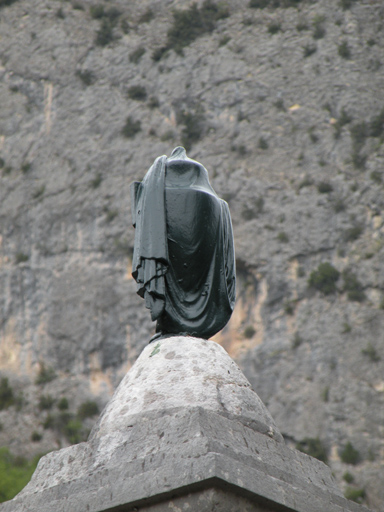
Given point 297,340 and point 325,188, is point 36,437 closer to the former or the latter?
point 297,340

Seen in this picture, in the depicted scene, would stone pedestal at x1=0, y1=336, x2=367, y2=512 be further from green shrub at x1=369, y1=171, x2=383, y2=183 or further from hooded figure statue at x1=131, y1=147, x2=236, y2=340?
green shrub at x1=369, y1=171, x2=383, y2=183

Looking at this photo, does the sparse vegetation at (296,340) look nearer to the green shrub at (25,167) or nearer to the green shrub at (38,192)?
the green shrub at (38,192)

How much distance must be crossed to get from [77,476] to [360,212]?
36349 millimetres

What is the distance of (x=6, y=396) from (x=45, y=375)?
196 centimetres

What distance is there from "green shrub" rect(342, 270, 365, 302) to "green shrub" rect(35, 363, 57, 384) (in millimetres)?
13721

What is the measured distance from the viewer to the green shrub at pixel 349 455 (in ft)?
107

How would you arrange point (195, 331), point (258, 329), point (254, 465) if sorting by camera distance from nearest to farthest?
point (254, 465) < point (195, 331) < point (258, 329)

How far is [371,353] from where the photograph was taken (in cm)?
3478

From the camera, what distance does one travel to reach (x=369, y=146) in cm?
4094

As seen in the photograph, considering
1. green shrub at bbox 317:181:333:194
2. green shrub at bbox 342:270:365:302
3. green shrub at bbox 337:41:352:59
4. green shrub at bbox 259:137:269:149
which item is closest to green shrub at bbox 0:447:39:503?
green shrub at bbox 342:270:365:302

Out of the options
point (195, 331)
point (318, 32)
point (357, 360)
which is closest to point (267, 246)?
point (357, 360)

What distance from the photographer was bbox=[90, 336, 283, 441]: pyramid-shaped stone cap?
386 cm

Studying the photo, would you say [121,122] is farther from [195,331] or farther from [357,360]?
[195,331]

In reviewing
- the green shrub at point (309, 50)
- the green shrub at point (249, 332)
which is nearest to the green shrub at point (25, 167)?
the green shrub at point (249, 332)
